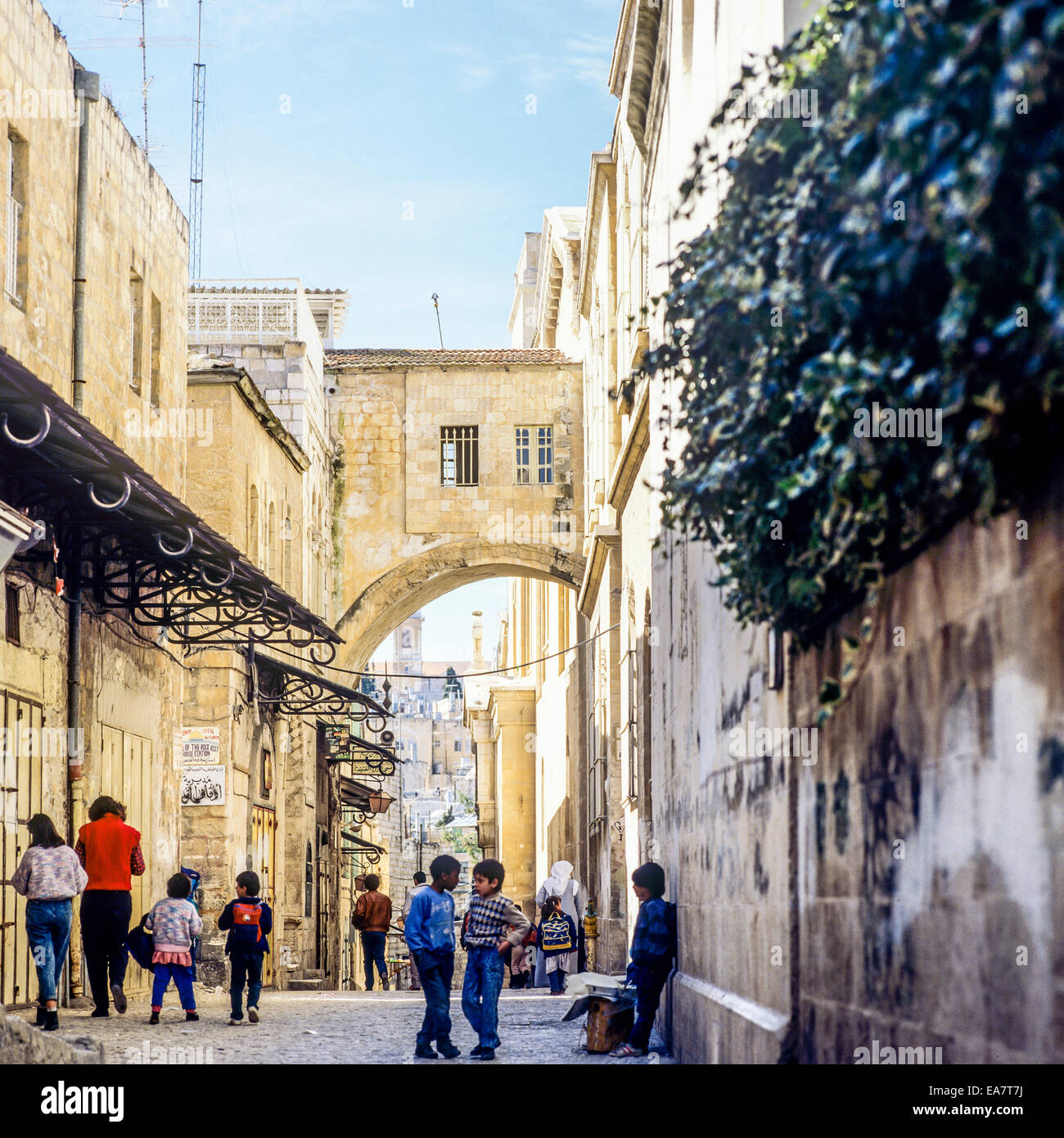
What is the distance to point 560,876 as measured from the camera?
74.0 ft

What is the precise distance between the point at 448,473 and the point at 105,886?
22401 millimetres

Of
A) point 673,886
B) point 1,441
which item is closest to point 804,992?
point 673,886

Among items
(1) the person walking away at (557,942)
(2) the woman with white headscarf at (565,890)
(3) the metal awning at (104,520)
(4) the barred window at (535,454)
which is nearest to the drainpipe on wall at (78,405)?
(3) the metal awning at (104,520)

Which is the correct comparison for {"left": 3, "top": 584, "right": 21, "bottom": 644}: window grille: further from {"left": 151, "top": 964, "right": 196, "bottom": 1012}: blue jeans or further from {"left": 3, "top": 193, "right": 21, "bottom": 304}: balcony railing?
{"left": 151, "top": 964, "right": 196, "bottom": 1012}: blue jeans

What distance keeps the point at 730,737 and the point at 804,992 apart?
2.18 metres

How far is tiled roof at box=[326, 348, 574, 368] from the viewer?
1357 inches

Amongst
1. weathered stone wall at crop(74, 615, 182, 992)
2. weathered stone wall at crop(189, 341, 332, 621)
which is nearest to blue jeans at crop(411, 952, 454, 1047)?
weathered stone wall at crop(74, 615, 182, 992)

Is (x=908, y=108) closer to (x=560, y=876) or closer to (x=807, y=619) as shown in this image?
(x=807, y=619)

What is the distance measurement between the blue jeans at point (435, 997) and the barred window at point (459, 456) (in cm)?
2420

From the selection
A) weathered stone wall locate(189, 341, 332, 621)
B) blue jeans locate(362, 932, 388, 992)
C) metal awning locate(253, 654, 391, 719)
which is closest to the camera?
blue jeans locate(362, 932, 388, 992)

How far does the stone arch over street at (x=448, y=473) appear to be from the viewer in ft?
112

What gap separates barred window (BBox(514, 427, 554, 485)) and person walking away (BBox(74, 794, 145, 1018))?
71.5 feet

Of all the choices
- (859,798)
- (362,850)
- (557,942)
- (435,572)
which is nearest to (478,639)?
(362,850)

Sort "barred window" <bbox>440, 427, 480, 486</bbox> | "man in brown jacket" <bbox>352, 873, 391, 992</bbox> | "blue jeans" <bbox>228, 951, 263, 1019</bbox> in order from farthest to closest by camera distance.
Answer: "barred window" <bbox>440, 427, 480, 486</bbox>, "man in brown jacket" <bbox>352, 873, 391, 992</bbox>, "blue jeans" <bbox>228, 951, 263, 1019</bbox>
